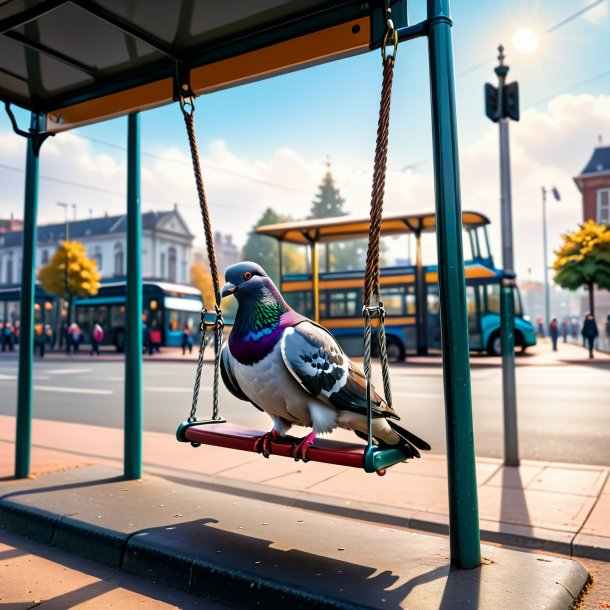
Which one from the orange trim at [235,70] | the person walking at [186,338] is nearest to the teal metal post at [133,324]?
the orange trim at [235,70]

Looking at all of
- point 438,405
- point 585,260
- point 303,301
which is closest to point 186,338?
point 303,301

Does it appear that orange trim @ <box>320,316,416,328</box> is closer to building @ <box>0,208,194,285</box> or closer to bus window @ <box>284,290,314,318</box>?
bus window @ <box>284,290,314,318</box>

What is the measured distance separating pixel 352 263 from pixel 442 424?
76.5 metres

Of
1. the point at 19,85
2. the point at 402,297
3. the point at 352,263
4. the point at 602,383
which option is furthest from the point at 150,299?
the point at 352,263

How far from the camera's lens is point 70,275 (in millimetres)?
33906

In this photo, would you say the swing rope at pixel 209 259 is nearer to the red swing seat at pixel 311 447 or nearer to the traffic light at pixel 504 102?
the red swing seat at pixel 311 447

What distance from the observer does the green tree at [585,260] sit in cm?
2570

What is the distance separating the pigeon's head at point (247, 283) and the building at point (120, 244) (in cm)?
5655

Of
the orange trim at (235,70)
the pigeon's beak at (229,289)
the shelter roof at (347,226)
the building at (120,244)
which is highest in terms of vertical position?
the building at (120,244)

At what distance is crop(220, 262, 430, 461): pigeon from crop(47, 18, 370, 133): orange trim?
139 centimetres

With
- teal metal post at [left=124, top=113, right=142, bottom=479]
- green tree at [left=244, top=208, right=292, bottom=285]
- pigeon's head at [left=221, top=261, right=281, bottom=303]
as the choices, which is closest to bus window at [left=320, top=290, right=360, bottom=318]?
teal metal post at [left=124, top=113, right=142, bottom=479]

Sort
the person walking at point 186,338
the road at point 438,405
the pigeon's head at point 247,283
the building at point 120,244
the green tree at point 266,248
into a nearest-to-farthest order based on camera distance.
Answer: the pigeon's head at point 247,283 < the road at point 438,405 < the person walking at point 186,338 < the building at point 120,244 < the green tree at point 266,248

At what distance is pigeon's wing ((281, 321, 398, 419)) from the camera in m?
2.58

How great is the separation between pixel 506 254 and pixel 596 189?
44.6 m
